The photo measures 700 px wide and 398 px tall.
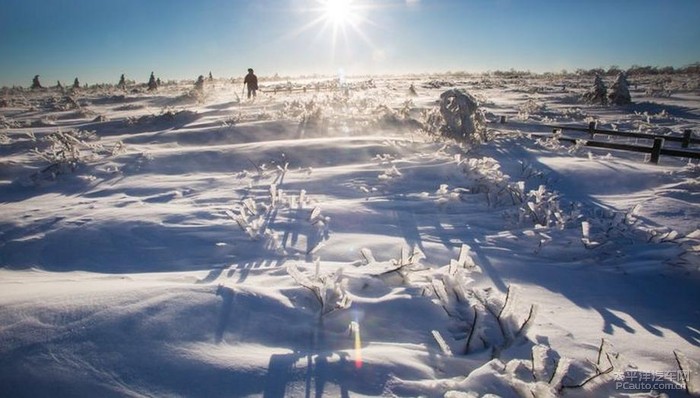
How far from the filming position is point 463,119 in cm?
961

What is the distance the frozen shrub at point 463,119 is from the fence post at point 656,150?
3.45 meters

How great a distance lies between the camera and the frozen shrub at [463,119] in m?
9.60

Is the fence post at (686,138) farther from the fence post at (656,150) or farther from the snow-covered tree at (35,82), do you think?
the snow-covered tree at (35,82)

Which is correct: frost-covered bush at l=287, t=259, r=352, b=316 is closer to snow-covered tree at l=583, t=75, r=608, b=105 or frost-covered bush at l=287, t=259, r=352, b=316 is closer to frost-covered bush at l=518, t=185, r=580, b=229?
frost-covered bush at l=518, t=185, r=580, b=229

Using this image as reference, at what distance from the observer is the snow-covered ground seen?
176 centimetres

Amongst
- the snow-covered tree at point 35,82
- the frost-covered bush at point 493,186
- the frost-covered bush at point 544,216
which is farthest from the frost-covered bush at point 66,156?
the snow-covered tree at point 35,82

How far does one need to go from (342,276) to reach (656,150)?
807cm

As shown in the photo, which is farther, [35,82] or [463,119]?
[35,82]

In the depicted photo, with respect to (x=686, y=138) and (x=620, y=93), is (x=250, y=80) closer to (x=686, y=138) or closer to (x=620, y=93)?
(x=686, y=138)

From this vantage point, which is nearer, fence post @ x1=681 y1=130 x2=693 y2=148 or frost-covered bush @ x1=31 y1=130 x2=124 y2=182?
frost-covered bush @ x1=31 y1=130 x2=124 y2=182

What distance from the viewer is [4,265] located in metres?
3.46

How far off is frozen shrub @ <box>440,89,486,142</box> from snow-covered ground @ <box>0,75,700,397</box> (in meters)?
1.85

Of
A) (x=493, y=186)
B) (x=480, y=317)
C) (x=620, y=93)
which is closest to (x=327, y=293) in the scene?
(x=480, y=317)

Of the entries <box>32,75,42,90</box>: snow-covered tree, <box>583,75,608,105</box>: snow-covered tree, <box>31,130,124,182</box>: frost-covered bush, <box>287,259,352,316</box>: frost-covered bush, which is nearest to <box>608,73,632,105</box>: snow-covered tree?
<box>583,75,608,105</box>: snow-covered tree
